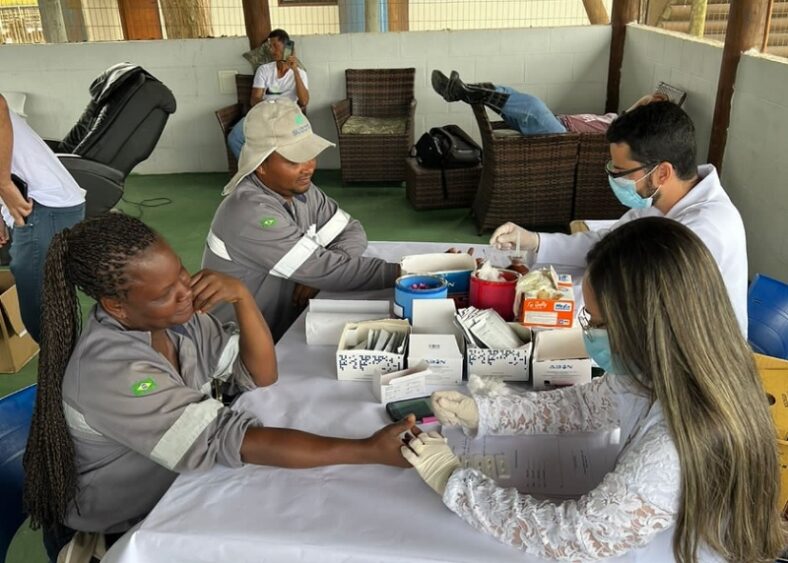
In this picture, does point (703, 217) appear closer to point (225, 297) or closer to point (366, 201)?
point (225, 297)

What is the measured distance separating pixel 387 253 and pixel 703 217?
0.99 meters

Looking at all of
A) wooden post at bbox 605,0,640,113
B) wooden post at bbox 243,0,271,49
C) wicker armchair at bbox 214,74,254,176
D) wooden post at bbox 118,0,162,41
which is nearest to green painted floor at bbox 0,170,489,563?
wicker armchair at bbox 214,74,254,176

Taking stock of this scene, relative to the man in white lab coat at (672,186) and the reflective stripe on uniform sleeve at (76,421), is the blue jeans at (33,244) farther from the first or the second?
the man in white lab coat at (672,186)

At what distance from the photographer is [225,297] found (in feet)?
4.75

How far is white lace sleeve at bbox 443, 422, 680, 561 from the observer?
3.04ft

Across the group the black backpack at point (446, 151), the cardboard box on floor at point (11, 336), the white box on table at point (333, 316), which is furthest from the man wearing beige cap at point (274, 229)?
the black backpack at point (446, 151)

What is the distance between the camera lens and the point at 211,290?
141cm

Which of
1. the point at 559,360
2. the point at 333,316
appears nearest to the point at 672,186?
the point at 559,360

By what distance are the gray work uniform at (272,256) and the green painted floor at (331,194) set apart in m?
1.65

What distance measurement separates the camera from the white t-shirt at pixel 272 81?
5.26 meters

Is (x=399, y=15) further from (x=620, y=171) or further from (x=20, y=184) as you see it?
(x=620, y=171)

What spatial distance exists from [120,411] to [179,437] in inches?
4.4

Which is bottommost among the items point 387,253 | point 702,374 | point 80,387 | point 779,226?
point 779,226

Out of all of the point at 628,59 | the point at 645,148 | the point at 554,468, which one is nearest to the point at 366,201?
the point at 628,59
